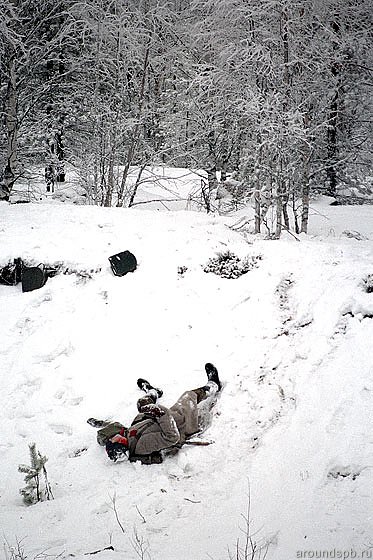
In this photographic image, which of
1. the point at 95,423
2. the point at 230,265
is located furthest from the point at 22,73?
the point at 95,423

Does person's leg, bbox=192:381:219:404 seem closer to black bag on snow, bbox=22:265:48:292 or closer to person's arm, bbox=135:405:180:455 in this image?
person's arm, bbox=135:405:180:455

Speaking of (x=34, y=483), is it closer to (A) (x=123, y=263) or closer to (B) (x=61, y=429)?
(B) (x=61, y=429)

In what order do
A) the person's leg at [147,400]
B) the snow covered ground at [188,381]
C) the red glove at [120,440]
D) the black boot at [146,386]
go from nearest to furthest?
the snow covered ground at [188,381]
the red glove at [120,440]
the person's leg at [147,400]
the black boot at [146,386]

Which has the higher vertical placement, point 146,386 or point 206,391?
point 206,391

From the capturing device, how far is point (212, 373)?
5984mm

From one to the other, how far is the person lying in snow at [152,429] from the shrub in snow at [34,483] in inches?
29.2

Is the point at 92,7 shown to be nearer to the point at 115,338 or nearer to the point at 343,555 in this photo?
the point at 115,338

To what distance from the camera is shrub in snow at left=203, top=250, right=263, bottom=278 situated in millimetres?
7906

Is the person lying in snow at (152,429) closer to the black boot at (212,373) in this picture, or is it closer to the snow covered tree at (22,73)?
the black boot at (212,373)

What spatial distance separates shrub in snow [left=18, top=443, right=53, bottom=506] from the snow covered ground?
0.37 feet

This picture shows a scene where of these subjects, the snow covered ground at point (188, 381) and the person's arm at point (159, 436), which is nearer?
the snow covered ground at point (188, 381)

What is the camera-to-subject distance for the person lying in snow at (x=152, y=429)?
4.95 m

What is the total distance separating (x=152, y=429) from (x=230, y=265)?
3761 mm

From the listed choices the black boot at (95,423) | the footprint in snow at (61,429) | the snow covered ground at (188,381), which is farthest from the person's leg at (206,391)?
the footprint in snow at (61,429)
